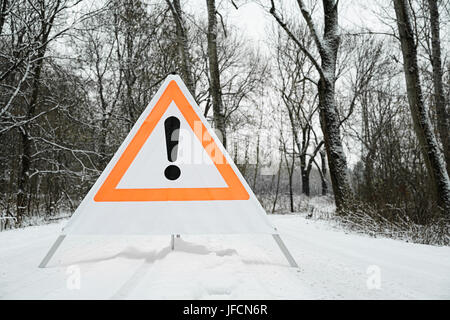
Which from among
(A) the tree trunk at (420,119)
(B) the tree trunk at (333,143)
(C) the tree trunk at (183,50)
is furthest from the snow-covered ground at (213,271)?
(C) the tree trunk at (183,50)

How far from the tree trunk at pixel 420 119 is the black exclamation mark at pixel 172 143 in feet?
20.3

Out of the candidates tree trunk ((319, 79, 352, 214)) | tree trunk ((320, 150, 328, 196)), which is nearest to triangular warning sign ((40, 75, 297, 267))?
tree trunk ((319, 79, 352, 214))

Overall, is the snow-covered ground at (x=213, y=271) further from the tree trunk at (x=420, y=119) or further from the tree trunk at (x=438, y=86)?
the tree trunk at (x=438, y=86)

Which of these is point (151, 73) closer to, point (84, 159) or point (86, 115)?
point (86, 115)

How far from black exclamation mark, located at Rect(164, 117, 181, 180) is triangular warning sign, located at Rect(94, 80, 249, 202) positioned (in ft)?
0.15

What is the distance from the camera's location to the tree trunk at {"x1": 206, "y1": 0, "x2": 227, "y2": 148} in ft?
21.3

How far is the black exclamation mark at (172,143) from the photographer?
197 cm

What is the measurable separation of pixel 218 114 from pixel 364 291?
5472 mm

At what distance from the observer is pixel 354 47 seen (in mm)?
19594

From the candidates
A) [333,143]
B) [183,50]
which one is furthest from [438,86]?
[183,50]

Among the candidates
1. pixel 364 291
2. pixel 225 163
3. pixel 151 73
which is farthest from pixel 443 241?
pixel 151 73

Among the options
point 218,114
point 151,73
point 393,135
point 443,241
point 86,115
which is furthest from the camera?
point 151,73

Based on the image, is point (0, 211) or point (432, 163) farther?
point (0, 211)

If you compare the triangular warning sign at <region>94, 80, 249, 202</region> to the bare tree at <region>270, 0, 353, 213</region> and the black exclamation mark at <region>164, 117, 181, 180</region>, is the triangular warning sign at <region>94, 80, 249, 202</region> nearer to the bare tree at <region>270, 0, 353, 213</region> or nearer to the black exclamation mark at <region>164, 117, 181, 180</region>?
Result: the black exclamation mark at <region>164, 117, 181, 180</region>
